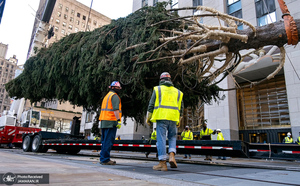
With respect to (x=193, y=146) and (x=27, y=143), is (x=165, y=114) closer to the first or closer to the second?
(x=193, y=146)

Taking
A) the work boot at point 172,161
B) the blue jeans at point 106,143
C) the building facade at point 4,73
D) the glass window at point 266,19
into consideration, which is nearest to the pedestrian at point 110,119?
the blue jeans at point 106,143

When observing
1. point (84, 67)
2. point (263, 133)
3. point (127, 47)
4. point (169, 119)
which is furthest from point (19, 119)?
point (263, 133)

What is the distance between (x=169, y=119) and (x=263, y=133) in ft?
53.2

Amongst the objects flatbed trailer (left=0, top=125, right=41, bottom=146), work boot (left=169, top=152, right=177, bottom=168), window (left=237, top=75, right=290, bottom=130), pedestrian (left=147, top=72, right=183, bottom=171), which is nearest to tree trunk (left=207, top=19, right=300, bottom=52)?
pedestrian (left=147, top=72, right=183, bottom=171)

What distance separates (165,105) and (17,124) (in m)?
17.2

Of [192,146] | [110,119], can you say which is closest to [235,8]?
[192,146]

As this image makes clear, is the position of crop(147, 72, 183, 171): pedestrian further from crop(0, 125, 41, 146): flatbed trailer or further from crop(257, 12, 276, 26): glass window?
crop(257, 12, 276, 26): glass window

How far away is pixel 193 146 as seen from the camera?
20.8 ft

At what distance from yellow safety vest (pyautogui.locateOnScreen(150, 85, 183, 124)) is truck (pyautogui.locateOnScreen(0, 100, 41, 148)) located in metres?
13.3

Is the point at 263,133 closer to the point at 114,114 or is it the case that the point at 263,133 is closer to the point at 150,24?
the point at 150,24

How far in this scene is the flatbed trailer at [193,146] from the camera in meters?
5.93

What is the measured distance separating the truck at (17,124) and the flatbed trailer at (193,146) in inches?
150

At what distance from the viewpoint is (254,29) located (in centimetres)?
657

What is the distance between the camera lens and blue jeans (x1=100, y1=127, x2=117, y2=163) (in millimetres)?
4648
